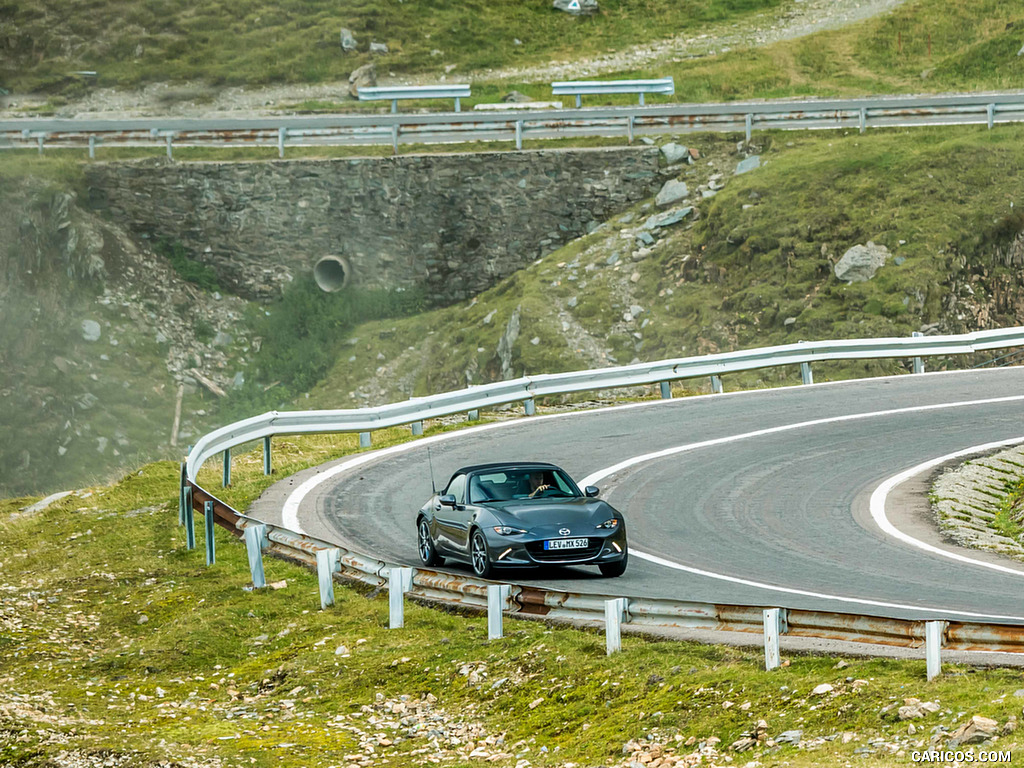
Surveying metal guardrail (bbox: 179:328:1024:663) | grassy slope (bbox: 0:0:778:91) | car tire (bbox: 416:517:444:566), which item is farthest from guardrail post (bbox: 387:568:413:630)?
grassy slope (bbox: 0:0:778:91)

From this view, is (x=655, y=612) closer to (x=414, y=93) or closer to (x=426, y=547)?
(x=426, y=547)

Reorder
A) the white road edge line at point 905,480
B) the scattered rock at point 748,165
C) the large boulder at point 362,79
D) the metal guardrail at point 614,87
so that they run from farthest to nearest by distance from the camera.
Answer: the large boulder at point 362,79, the metal guardrail at point 614,87, the scattered rock at point 748,165, the white road edge line at point 905,480

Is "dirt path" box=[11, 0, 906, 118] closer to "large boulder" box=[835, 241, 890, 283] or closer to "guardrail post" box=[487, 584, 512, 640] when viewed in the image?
"large boulder" box=[835, 241, 890, 283]

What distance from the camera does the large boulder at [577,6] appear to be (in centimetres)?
5209

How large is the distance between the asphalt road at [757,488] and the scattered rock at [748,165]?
10.3 m

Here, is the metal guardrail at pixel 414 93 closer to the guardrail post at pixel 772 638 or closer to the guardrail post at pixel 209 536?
the guardrail post at pixel 209 536

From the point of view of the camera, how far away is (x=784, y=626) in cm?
936

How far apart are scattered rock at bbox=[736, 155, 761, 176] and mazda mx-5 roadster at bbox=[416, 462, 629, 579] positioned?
876 inches

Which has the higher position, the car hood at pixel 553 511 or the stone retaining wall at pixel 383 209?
the stone retaining wall at pixel 383 209

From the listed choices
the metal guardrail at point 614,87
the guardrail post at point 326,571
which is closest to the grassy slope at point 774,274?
the metal guardrail at point 614,87

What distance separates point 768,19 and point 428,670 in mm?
44928

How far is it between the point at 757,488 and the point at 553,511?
576 cm

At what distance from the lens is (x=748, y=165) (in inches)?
1363

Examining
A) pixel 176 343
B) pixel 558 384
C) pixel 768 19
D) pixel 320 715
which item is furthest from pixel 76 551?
pixel 768 19
